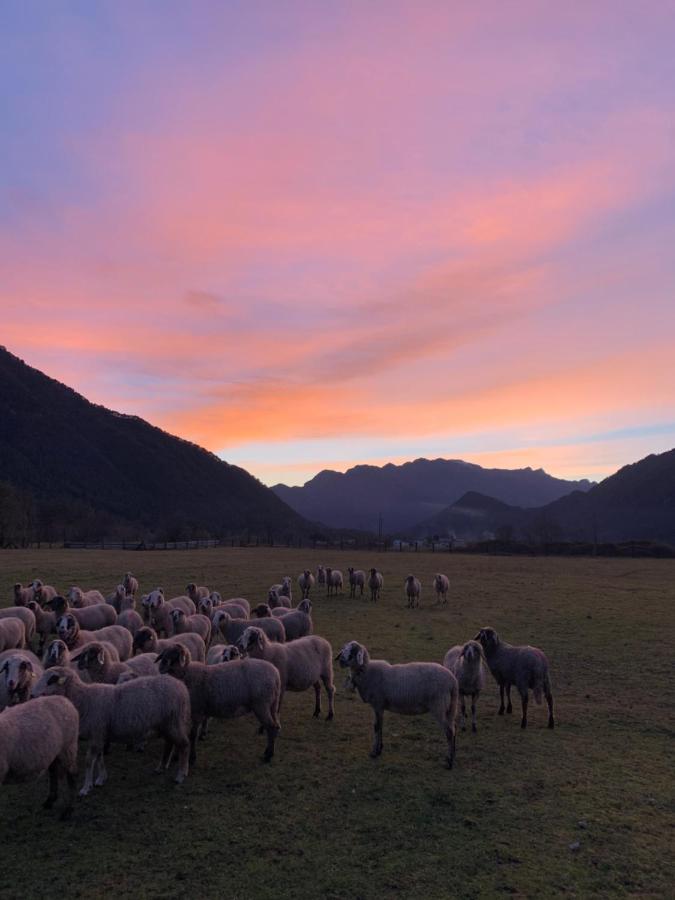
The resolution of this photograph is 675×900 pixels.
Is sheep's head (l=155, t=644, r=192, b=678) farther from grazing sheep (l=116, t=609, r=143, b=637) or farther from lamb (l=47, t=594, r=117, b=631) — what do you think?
lamb (l=47, t=594, r=117, b=631)

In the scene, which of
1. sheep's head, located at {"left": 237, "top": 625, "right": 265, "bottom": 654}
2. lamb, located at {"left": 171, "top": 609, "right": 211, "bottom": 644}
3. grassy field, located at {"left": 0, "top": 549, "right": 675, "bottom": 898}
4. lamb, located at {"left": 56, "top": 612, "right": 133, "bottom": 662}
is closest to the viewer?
grassy field, located at {"left": 0, "top": 549, "right": 675, "bottom": 898}

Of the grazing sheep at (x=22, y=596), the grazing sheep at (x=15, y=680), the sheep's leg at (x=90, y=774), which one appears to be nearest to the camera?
the sheep's leg at (x=90, y=774)

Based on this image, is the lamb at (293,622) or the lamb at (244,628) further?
the lamb at (293,622)

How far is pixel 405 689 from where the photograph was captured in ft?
31.1

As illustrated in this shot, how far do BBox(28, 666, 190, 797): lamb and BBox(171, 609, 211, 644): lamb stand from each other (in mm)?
5639

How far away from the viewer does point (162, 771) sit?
8.75 meters

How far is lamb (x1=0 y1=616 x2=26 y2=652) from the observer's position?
13266 millimetres

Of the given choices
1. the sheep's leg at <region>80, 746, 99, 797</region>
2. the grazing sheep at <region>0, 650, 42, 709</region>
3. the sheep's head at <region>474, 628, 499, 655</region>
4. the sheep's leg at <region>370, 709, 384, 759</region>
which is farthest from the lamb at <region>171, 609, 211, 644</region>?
the sheep's head at <region>474, 628, 499, 655</region>

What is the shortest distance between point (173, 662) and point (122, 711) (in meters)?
1.06

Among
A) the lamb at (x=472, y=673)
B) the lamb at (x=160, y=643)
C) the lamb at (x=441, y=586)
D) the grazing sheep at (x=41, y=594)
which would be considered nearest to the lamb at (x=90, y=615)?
the grazing sheep at (x=41, y=594)

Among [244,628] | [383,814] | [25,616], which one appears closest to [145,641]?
[244,628]

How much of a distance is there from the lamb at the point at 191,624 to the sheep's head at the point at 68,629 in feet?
8.65

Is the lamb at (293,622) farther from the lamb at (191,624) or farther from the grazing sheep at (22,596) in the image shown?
the grazing sheep at (22,596)

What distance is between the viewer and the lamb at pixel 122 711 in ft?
26.6
